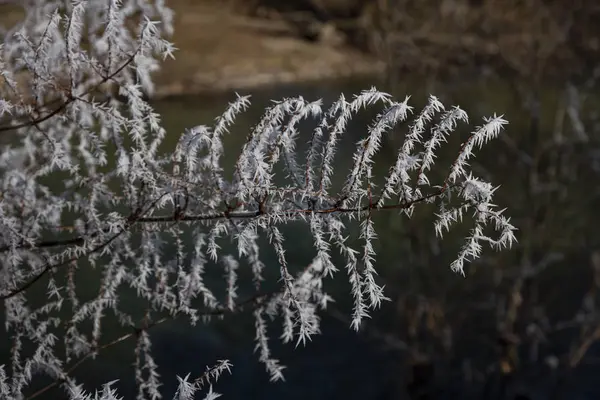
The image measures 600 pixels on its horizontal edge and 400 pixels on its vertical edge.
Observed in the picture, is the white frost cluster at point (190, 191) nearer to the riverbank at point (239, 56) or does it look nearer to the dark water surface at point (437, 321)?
the dark water surface at point (437, 321)

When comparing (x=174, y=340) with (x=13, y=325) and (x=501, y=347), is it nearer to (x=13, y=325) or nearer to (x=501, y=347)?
(x=501, y=347)

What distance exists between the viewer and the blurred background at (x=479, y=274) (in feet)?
17.7

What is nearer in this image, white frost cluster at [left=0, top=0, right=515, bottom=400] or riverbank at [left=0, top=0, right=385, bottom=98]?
white frost cluster at [left=0, top=0, right=515, bottom=400]

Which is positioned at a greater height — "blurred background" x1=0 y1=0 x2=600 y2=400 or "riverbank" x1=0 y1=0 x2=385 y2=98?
"riverbank" x1=0 y1=0 x2=385 y2=98

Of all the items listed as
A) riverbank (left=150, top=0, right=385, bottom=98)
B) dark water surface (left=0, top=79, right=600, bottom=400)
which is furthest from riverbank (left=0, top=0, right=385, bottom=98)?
dark water surface (left=0, top=79, right=600, bottom=400)

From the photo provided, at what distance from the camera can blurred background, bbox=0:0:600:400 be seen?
5395 millimetres

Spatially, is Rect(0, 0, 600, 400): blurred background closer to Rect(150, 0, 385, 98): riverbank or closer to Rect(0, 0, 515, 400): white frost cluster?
Rect(0, 0, 515, 400): white frost cluster

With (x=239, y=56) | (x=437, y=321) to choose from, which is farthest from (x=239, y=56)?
(x=437, y=321)

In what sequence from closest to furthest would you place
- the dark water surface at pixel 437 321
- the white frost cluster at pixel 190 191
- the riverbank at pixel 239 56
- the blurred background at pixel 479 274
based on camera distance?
the white frost cluster at pixel 190 191 < the blurred background at pixel 479 274 < the dark water surface at pixel 437 321 < the riverbank at pixel 239 56

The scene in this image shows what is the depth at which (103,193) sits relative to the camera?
6.85ft

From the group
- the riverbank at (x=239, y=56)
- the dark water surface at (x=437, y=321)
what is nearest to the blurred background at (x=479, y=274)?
the dark water surface at (x=437, y=321)

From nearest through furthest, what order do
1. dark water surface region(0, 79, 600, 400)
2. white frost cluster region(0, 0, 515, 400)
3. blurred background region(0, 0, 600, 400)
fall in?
white frost cluster region(0, 0, 515, 400)
blurred background region(0, 0, 600, 400)
dark water surface region(0, 79, 600, 400)

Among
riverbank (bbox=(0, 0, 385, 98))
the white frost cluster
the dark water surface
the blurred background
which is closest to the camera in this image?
the white frost cluster

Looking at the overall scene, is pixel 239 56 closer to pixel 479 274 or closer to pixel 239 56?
pixel 239 56
